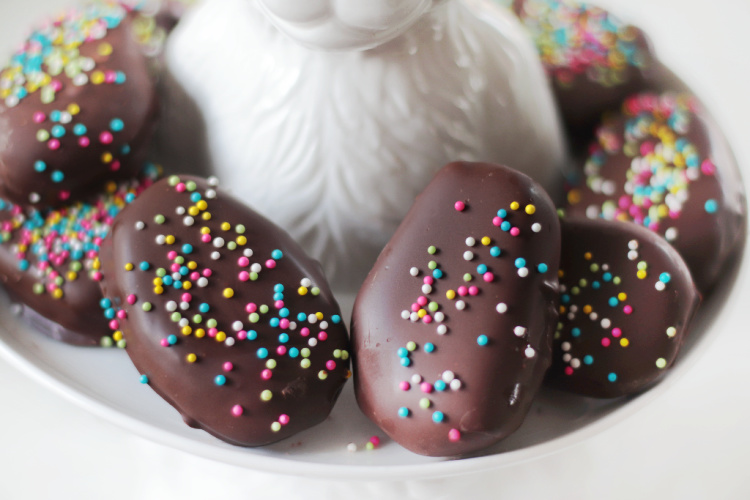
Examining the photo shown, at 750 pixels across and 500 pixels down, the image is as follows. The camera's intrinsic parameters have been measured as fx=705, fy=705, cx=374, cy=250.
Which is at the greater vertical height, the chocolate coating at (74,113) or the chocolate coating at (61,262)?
the chocolate coating at (74,113)

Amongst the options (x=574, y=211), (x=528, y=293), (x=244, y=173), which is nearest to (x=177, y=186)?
(x=244, y=173)

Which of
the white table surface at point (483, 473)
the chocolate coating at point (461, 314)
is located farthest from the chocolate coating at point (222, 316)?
the white table surface at point (483, 473)

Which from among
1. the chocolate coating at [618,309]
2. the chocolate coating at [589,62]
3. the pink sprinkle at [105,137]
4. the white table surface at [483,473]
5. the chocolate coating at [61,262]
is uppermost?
the chocolate coating at [589,62]

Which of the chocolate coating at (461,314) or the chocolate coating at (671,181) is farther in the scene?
the chocolate coating at (671,181)

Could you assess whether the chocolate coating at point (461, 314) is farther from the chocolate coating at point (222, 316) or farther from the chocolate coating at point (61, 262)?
the chocolate coating at point (61, 262)

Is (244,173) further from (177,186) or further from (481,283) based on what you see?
(481,283)

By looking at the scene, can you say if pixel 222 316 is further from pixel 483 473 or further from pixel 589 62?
pixel 589 62

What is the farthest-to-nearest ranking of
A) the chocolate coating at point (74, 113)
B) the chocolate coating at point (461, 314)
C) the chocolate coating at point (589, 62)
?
the chocolate coating at point (589, 62), the chocolate coating at point (74, 113), the chocolate coating at point (461, 314)
